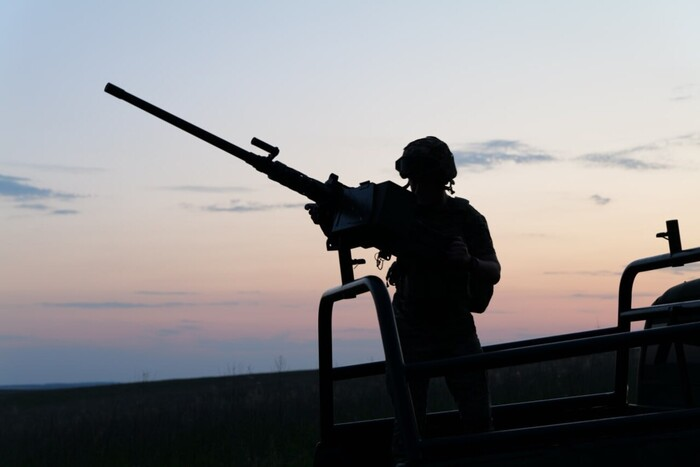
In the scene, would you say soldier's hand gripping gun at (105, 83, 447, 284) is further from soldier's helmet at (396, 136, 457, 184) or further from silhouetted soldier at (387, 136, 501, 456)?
soldier's helmet at (396, 136, 457, 184)

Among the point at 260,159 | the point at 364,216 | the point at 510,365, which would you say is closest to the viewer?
the point at 510,365

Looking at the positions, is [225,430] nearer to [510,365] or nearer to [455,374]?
[455,374]

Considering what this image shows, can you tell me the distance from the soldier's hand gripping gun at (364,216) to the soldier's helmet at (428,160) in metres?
0.36

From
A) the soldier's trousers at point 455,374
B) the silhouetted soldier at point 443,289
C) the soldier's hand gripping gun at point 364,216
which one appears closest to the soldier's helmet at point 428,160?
the silhouetted soldier at point 443,289

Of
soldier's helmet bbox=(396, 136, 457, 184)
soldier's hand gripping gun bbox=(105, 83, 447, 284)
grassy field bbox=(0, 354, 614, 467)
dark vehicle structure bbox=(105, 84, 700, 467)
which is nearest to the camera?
dark vehicle structure bbox=(105, 84, 700, 467)

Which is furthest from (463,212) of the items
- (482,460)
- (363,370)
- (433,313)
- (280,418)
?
(280,418)

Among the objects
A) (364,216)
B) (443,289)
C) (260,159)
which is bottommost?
(443,289)

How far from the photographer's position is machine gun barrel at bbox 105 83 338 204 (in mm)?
4406

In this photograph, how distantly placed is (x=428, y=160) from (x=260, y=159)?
30.5 inches

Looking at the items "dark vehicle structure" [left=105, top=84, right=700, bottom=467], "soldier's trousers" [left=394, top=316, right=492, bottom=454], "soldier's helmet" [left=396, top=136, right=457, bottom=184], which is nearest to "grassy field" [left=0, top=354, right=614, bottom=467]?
"dark vehicle structure" [left=105, top=84, right=700, bottom=467]

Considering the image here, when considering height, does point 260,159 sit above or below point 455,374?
above

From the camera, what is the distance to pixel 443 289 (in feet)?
14.5

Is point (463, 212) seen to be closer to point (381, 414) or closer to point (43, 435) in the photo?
point (381, 414)

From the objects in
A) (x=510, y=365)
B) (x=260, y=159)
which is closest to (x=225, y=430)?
(x=260, y=159)
